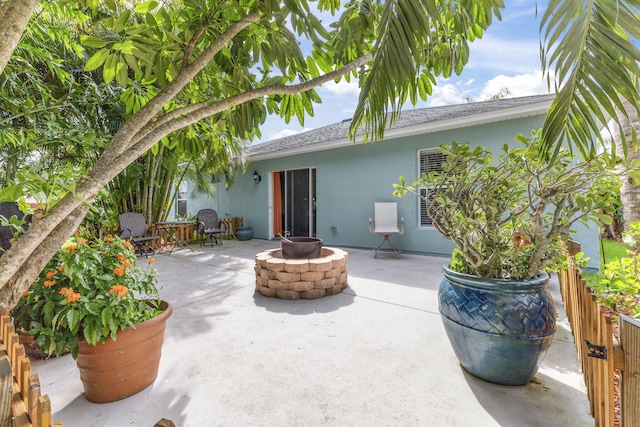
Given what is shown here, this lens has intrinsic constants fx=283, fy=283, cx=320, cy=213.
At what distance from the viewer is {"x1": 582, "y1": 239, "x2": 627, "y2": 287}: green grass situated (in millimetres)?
3761

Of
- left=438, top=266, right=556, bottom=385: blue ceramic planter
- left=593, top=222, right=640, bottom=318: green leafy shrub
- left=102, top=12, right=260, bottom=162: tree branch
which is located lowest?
left=438, top=266, right=556, bottom=385: blue ceramic planter

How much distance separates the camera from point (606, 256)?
6.05 metres

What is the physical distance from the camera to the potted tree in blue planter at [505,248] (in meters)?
1.68

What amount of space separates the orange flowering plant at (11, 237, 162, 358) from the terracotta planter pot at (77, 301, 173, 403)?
0.21ft

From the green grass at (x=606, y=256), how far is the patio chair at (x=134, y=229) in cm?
741

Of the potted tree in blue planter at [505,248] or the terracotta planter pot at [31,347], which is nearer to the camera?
the potted tree in blue planter at [505,248]

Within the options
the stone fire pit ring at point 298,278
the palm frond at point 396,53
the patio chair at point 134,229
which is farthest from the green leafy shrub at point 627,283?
the patio chair at point 134,229

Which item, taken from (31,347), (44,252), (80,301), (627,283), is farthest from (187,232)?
(627,283)

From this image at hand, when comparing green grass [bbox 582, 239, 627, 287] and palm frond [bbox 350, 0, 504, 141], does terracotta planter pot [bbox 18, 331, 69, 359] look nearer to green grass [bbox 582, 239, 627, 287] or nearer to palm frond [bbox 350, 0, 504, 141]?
→ palm frond [bbox 350, 0, 504, 141]

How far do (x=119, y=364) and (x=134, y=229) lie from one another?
5.71 metres

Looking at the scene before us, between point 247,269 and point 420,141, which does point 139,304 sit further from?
point 420,141

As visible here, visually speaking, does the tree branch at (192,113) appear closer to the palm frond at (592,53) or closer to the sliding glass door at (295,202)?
the palm frond at (592,53)

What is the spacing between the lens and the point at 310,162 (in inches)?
330

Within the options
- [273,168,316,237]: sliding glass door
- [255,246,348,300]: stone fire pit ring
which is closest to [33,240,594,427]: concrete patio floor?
[255,246,348,300]: stone fire pit ring
